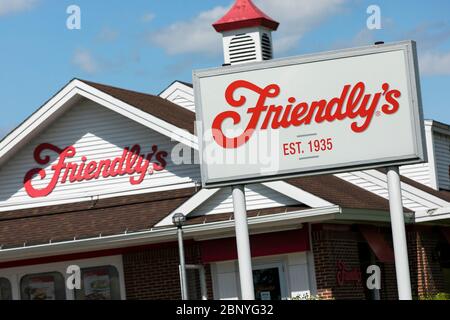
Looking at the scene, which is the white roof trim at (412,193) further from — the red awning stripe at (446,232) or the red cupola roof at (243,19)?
the red cupola roof at (243,19)

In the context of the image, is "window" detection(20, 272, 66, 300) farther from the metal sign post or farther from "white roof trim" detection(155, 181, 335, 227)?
the metal sign post

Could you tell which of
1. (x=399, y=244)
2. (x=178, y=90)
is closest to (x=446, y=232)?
(x=178, y=90)

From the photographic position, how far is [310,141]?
18.9m

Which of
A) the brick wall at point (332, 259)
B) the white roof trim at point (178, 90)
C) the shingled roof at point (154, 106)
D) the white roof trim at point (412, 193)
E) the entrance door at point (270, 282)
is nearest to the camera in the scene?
the brick wall at point (332, 259)

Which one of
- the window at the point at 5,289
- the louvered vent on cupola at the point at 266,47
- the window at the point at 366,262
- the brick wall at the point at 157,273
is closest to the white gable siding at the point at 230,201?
the brick wall at the point at 157,273

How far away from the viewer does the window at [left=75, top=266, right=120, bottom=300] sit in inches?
963

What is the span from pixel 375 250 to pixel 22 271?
8.75 m

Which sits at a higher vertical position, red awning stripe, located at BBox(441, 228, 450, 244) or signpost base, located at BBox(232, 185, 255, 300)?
red awning stripe, located at BBox(441, 228, 450, 244)

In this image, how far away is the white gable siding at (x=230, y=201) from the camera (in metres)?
23.5

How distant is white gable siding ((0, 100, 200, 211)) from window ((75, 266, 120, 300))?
7.35 feet

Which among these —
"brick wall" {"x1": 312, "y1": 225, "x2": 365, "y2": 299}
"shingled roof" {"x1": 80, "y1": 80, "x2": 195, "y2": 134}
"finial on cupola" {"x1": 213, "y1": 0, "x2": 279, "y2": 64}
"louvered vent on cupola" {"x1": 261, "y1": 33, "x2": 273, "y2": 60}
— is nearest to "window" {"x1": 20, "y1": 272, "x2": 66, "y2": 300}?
"shingled roof" {"x1": 80, "y1": 80, "x2": 195, "y2": 134}

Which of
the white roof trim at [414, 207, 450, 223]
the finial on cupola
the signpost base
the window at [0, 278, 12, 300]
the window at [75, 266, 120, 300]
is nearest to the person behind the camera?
the signpost base

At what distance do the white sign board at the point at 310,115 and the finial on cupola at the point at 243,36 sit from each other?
407 inches

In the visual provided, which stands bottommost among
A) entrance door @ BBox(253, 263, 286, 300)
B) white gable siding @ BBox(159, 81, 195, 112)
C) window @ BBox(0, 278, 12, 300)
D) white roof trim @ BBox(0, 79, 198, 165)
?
entrance door @ BBox(253, 263, 286, 300)
